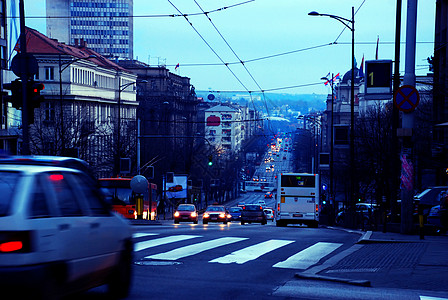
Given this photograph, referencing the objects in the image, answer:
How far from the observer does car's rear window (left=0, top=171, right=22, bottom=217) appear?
24.6 feet

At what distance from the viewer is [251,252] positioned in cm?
1723

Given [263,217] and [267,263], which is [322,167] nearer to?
[263,217]

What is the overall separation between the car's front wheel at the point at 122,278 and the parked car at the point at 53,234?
1cm

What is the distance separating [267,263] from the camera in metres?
15.1

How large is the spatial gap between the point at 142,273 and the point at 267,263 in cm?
312

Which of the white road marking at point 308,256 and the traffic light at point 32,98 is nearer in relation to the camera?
the white road marking at point 308,256

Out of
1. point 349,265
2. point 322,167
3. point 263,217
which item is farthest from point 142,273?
point 322,167

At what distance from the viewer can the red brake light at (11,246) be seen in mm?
7324

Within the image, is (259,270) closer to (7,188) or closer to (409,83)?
(7,188)

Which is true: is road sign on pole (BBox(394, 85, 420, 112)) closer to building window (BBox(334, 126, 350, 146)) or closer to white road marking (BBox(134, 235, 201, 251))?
white road marking (BBox(134, 235, 201, 251))

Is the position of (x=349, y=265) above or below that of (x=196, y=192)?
above

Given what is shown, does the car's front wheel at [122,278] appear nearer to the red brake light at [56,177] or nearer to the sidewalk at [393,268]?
the red brake light at [56,177]

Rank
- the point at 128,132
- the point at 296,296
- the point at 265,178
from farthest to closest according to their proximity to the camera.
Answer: the point at 265,178 → the point at 128,132 → the point at 296,296

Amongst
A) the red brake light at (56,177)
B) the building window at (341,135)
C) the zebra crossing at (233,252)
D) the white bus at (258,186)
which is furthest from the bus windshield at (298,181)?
the white bus at (258,186)
